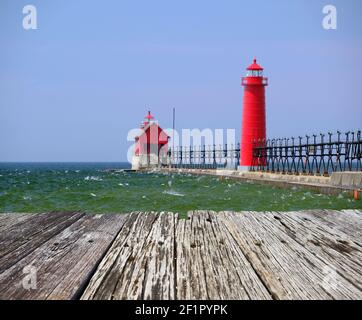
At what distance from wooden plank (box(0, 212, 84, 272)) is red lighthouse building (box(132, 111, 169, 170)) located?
7031cm

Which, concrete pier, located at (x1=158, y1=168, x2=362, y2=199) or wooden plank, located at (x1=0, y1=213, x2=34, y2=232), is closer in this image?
wooden plank, located at (x1=0, y1=213, x2=34, y2=232)

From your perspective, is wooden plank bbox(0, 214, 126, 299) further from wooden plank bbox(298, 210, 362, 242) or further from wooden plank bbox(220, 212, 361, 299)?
wooden plank bbox(298, 210, 362, 242)

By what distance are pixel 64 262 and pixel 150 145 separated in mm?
74180

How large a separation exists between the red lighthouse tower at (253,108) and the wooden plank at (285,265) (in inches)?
1480

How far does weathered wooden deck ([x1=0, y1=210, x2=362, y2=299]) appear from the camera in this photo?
2236 millimetres

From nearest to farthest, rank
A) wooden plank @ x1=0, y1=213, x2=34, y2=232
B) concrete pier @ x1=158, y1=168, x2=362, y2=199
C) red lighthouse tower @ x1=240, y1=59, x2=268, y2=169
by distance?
wooden plank @ x1=0, y1=213, x2=34, y2=232 → concrete pier @ x1=158, y1=168, x2=362, y2=199 → red lighthouse tower @ x1=240, y1=59, x2=268, y2=169

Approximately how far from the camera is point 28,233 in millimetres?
3436

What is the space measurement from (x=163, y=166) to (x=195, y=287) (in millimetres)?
76610

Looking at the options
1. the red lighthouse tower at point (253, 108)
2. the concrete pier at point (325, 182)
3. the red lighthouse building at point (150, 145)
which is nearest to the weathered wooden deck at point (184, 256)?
the concrete pier at point (325, 182)

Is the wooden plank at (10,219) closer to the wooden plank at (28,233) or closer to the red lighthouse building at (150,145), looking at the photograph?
the wooden plank at (28,233)

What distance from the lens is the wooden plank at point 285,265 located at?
2225 mm

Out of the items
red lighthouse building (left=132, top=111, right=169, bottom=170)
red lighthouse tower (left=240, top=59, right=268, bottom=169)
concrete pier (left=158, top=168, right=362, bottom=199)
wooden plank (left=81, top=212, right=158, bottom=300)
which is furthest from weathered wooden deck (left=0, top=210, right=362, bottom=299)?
red lighthouse building (left=132, top=111, right=169, bottom=170)
